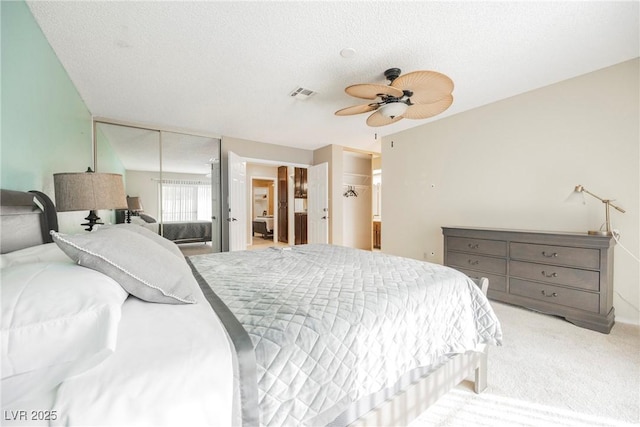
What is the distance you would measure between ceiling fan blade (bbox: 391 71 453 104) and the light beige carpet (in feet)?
7.02

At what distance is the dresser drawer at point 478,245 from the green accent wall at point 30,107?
3.97m

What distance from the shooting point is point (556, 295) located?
251 centimetres

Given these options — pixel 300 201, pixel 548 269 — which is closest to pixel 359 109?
pixel 548 269

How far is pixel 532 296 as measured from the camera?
2662 millimetres

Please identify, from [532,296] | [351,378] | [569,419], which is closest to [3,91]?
[351,378]

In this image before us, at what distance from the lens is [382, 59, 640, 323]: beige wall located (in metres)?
2.46

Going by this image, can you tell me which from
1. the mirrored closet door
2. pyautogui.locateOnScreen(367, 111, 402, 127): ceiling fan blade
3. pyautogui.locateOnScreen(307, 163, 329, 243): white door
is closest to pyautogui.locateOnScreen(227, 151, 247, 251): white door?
the mirrored closet door

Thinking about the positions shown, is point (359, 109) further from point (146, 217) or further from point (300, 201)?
point (300, 201)

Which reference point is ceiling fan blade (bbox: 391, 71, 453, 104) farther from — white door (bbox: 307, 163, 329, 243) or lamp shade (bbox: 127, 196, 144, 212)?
lamp shade (bbox: 127, 196, 144, 212)

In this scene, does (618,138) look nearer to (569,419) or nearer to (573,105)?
(573,105)

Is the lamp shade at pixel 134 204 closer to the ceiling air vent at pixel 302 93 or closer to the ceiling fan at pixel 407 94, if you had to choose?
the ceiling air vent at pixel 302 93

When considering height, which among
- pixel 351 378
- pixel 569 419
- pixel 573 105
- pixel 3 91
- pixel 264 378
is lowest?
pixel 569 419

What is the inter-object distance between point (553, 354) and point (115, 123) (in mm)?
5790

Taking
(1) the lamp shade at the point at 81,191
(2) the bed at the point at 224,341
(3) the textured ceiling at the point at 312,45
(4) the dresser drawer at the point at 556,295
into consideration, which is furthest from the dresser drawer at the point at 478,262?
(1) the lamp shade at the point at 81,191
